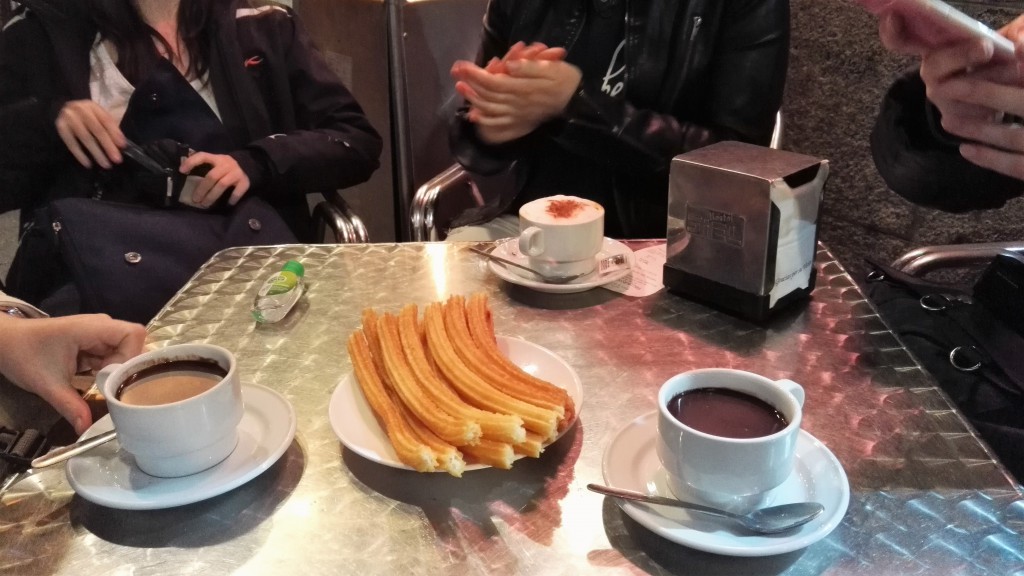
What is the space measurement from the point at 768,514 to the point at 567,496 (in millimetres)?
182

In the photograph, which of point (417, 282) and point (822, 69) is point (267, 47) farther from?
point (822, 69)

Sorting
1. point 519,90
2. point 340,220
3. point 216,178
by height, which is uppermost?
point 519,90

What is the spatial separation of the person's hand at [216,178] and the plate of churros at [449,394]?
0.88 m

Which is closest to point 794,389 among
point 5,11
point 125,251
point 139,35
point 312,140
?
point 125,251

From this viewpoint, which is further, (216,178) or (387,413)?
(216,178)

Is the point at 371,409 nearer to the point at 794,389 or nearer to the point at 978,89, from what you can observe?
the point at 794,389

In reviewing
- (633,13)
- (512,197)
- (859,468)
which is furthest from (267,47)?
(859,468)

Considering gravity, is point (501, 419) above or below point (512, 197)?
above

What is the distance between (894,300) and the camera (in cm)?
122

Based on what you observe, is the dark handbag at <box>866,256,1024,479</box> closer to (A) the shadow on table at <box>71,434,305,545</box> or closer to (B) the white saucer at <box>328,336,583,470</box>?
(B) the white saucer at <box>328,336,583,470</box>

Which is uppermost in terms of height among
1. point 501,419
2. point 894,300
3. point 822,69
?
point 822,69

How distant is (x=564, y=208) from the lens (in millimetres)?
1145

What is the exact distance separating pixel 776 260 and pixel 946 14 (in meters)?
0.36

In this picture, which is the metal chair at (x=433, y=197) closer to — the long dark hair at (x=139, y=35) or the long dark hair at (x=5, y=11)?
the long dark hair at (x=139, y=35)
